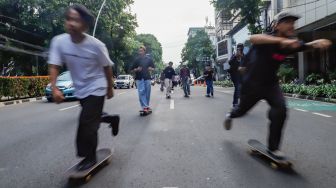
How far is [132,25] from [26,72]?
15304 mm

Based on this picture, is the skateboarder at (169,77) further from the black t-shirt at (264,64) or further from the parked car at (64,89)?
the black t-shirt at (264,64)

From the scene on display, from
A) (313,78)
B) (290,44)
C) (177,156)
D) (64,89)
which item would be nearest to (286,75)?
(313,78)

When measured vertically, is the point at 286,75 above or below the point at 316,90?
above

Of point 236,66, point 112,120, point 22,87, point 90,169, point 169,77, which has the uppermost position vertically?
point 236,66

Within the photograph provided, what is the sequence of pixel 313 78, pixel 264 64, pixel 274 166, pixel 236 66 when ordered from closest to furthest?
1. pixel 274 166
2. pixel 264 64
3. pixel 236 66
4. pixel 313 78

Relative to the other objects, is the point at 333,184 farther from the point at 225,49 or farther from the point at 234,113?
the point at 225,49

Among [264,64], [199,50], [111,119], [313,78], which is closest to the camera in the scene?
[264,64]

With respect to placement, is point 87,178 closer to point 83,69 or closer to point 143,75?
point 83,69

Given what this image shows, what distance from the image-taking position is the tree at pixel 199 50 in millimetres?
74412

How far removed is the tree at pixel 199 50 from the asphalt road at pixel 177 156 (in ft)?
222

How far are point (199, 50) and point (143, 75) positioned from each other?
72.3 metres

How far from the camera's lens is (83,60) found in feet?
12.1

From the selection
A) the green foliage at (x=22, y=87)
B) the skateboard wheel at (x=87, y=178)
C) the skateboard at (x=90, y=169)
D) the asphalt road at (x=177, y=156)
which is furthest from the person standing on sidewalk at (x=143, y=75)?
the green foliage at (x=22, y=87)

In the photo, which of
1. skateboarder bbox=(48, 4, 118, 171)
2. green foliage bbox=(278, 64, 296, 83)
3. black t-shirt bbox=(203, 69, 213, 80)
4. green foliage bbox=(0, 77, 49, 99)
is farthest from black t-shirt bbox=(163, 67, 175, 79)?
skateboarder bbox=(48, 4, 118, 171)
